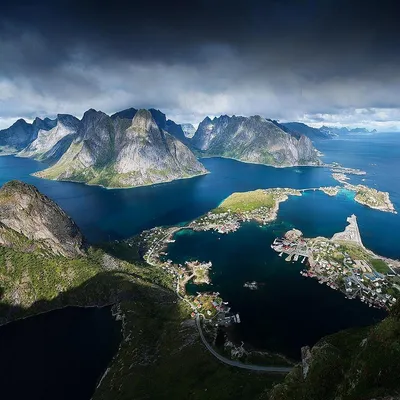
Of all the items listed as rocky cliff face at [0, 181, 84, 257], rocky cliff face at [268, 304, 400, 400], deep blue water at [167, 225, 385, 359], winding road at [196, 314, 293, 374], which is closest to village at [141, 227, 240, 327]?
deep blue water at [167, 225, 385, 359]

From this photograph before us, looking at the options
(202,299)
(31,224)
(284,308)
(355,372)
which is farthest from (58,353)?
(355,372)

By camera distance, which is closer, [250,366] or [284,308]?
[250,366]

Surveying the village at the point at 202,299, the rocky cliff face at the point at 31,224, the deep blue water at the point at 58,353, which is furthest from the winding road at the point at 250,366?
the rocky cliff face at the point at 31,224

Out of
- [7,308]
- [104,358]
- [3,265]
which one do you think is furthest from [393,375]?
[3,265]

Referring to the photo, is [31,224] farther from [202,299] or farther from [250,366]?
[250,366]

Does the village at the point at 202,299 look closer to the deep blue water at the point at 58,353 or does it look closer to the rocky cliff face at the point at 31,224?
the deep blue water at the point at 58,353

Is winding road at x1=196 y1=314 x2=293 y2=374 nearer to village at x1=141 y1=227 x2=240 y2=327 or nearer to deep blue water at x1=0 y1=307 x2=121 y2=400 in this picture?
village at x1=141 y1=227 x2=240 y2=327
